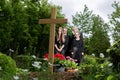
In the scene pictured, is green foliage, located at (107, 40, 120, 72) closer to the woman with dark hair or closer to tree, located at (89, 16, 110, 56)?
the woman with dark hair

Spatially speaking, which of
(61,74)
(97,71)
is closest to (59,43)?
(61,74)

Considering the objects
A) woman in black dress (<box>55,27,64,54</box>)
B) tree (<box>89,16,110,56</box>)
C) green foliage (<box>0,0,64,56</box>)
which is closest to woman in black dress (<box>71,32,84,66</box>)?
woman in black dress (<box>55,27,64,54</box>)

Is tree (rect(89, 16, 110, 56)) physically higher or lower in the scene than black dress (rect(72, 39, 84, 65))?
lower

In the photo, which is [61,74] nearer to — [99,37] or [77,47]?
[77,47]

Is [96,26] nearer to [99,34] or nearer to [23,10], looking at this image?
[99,34]

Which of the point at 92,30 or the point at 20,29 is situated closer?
the point at 20,29

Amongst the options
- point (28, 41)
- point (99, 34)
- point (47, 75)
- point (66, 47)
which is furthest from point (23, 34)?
point (47, 75)

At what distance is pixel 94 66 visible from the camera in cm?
1016

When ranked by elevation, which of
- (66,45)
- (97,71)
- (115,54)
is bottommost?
(66,45)

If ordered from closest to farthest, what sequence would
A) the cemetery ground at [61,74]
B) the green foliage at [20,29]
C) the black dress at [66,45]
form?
the cemetery ground at [61,74]
the black dress at [66,45]
the green foliage at [20,29]

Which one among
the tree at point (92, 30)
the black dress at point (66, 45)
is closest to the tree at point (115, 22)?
the tree at point (92, 30)

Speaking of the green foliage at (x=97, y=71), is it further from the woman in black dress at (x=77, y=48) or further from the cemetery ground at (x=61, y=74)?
the woman in black dress at (x=77, y=48)

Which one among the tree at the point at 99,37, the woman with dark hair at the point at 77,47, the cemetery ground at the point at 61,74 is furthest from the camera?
the tree at the point at 99,37

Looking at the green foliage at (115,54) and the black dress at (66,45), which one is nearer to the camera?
the green foliage at (115,54)
